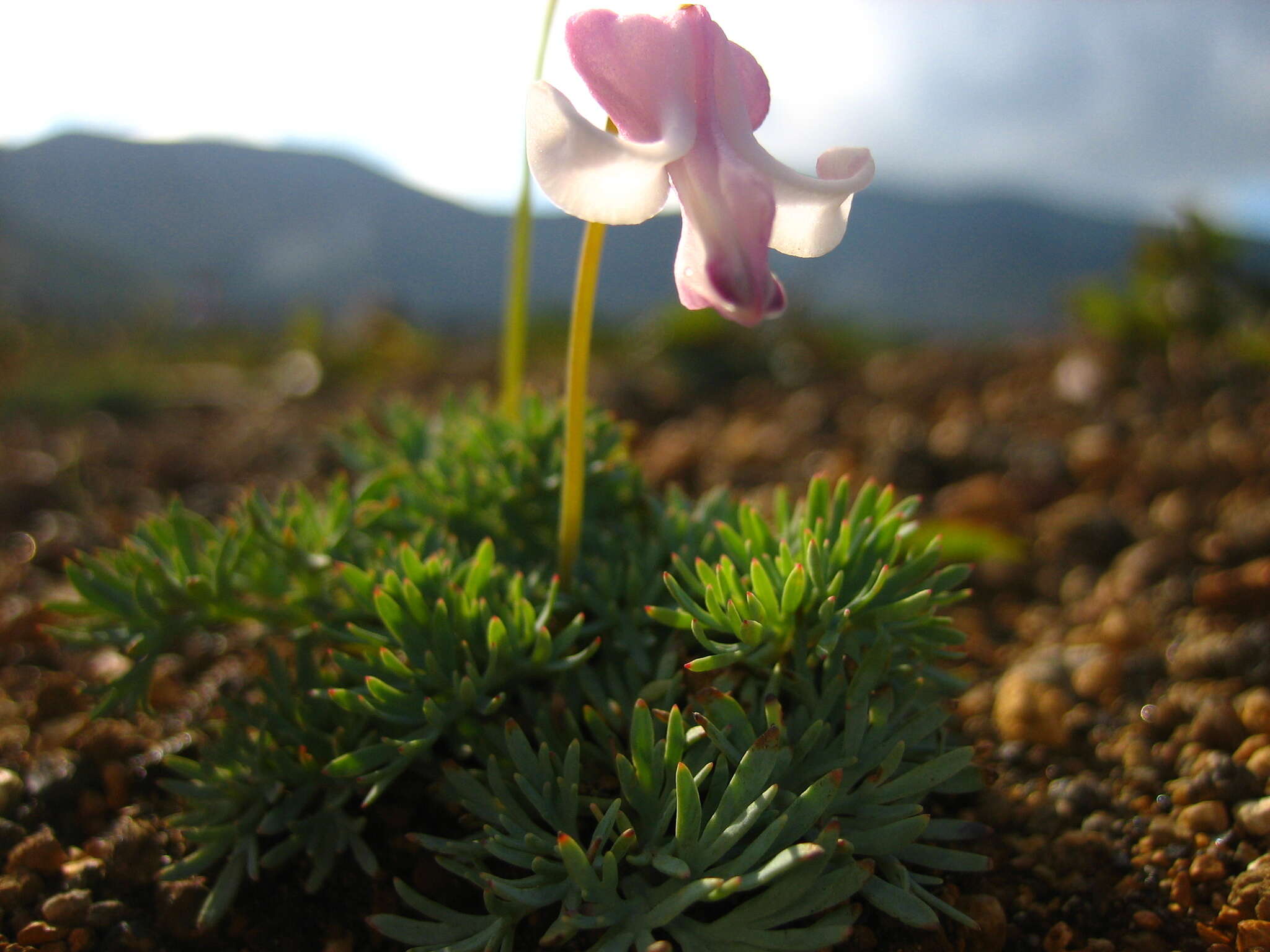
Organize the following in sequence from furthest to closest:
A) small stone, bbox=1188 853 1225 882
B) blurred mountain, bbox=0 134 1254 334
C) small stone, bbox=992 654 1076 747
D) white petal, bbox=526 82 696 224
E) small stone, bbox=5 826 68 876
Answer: blurred mountain, bbox=0 134 1254 334 < small stone, bbox=992 654 1076 747 < small stone, bbox=5 826 68 876 < small stone, bbox=1188 853 1225 882 < white petal, bbox=526 82 696 224

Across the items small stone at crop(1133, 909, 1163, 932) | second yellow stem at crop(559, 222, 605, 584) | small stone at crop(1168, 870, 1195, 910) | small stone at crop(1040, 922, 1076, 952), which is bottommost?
small stone at crop(1040, 922, 1076, 952)

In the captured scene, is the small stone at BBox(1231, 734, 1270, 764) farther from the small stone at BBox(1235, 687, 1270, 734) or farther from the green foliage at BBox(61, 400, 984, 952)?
the green foliage at BBox(61, 400, 984, 952)

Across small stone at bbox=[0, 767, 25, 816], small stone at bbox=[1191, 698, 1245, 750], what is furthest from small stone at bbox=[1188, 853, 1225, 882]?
small stone at bbox=[0, 767, 25, 816]

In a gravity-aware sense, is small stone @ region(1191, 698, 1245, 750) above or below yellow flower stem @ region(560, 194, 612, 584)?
below

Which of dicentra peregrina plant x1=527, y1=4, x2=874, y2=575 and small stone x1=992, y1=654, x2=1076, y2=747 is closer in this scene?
dicentra peregrina plant x1=527, y1=4, x2=874, y2=575

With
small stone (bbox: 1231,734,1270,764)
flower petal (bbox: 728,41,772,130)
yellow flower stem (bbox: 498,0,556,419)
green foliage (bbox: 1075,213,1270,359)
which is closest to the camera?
flower petal (bbox: 728,41,772,130)

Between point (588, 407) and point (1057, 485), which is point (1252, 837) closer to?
point (588, 407)

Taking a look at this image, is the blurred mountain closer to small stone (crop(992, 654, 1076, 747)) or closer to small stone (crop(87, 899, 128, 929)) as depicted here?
small stone (crop(992, 654, 1076, 747))
